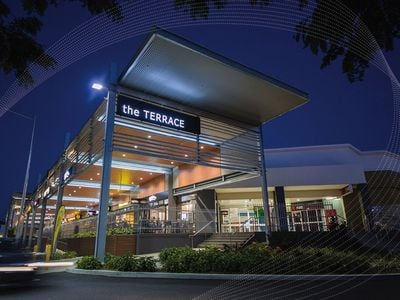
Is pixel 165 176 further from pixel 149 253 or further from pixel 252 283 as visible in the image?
pixel 252 283

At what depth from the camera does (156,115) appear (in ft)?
47.1

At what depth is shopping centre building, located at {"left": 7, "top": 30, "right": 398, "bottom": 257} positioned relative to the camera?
43.2 feet

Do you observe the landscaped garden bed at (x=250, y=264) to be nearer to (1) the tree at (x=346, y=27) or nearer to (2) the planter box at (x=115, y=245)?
(2) the planter box at (x=115, y=245)

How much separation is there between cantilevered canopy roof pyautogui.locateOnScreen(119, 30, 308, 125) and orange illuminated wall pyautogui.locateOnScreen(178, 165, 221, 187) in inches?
218

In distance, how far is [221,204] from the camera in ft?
93.1

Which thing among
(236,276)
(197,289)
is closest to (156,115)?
(236,276)

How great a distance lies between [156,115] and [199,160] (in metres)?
3.51

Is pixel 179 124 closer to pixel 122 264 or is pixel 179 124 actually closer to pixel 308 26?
pixel 122 264

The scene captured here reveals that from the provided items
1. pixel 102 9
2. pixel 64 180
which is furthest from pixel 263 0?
pixel 64 180

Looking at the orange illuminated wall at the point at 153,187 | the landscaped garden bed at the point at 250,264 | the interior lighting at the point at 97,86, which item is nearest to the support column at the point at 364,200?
the landscaped garden bed at the point at 250,264

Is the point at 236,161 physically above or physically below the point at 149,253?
above

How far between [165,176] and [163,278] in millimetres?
17026

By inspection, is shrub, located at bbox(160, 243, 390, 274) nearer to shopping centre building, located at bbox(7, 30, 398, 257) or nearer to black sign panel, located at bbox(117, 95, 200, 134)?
shopping centre building, located at bbox(7, 30, 398, 257)

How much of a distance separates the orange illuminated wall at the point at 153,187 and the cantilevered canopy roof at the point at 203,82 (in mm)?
11372
